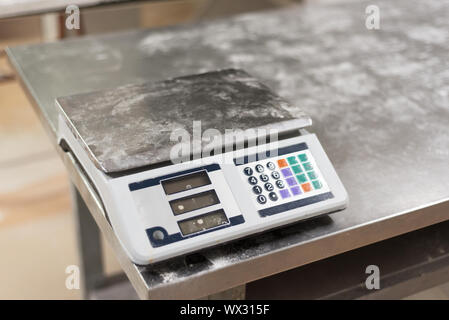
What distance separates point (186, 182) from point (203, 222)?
0.08 m

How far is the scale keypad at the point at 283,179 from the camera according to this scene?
3.19ft

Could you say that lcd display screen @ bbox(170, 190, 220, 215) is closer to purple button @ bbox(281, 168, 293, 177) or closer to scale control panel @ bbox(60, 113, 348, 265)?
scale control panel @ bbox(60, 113, 348, 265)

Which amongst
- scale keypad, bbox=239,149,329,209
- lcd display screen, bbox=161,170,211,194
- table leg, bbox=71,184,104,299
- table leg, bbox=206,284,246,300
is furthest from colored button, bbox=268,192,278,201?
table leg, bbox=71,184,104,299

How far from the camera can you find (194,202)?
0.94m

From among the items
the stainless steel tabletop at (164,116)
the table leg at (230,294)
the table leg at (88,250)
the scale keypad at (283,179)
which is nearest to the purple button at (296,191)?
the scale keypad at (283,179)

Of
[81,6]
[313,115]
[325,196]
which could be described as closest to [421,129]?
[313,115]

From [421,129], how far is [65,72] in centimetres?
95

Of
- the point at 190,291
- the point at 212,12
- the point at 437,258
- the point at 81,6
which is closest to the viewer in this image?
the point at 190,291

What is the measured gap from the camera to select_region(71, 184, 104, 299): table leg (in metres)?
1.81

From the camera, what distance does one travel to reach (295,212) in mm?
968

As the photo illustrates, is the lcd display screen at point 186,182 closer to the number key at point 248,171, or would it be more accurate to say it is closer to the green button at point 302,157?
the number key at point 248,171

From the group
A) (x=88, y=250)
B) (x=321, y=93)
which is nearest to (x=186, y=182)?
(x=321, y=93)

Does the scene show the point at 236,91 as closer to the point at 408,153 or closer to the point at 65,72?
the point at 408,153

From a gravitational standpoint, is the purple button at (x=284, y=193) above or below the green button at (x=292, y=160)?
below
